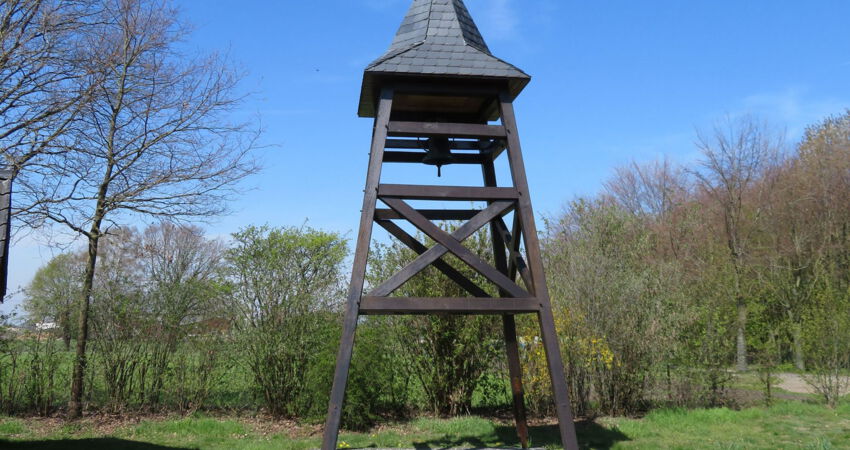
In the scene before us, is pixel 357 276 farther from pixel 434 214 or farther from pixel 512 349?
pixel 512 349

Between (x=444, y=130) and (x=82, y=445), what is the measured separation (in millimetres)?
6240

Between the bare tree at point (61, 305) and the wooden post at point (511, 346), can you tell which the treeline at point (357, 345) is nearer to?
the bare tree at point (61, 305)

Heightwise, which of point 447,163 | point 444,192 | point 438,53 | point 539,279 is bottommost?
point 539,279

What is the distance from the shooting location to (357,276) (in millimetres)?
5520

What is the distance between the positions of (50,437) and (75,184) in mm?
4193

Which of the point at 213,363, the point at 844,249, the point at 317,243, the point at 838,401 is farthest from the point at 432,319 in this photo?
the point at 844,249

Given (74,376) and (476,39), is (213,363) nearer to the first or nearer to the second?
(74,376)

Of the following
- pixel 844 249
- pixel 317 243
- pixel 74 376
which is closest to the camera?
pixel 74 376

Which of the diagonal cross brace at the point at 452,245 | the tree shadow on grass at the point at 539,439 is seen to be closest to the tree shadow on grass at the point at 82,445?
the tree shadow on grass at the point at 539,439

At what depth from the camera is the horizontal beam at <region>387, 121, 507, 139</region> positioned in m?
5.96

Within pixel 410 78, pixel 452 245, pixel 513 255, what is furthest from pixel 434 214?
pixel 410 78

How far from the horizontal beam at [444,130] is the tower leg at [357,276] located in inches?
6.1

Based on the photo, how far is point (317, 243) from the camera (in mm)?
10305

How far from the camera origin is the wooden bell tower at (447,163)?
5.56 metres
